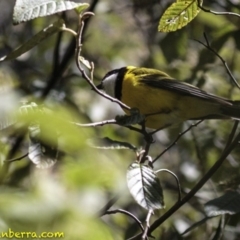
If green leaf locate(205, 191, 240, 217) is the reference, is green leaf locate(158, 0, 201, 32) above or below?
above

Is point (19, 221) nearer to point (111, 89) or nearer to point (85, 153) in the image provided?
point (85, 153)

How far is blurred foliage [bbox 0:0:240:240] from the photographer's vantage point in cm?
92

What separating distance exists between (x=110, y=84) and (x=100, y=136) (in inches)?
39.7

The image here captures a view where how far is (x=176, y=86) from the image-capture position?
3750mm

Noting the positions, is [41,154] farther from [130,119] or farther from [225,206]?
[225,206]

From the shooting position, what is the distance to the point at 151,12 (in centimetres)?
525

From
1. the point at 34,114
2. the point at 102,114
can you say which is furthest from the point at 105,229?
the point at 102,114

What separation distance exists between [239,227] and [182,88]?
0.88m

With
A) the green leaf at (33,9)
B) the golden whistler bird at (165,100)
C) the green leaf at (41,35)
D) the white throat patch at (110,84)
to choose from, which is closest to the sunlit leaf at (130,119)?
the green leaf at (41,35)

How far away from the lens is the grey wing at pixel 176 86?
12.0 ft

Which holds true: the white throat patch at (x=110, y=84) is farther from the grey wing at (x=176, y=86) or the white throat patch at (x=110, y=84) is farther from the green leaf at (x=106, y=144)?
the green leaf at (x=106, y=144)

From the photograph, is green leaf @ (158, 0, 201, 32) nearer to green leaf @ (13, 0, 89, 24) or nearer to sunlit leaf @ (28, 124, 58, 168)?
green leaf @ (13, 0, 89, 24)

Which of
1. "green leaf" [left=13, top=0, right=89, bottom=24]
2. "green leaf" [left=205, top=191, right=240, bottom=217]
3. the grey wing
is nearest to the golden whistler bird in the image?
the grey wing

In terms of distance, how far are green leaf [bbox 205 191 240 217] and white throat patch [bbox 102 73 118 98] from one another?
165 centimetres
